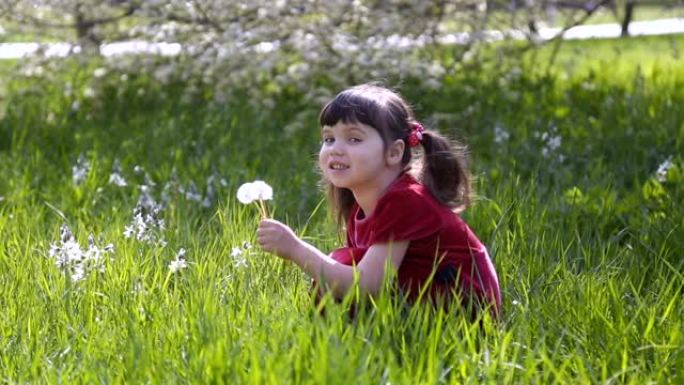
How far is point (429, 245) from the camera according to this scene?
3402 millimetres

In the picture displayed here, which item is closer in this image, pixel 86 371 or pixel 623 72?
pixel 86 371

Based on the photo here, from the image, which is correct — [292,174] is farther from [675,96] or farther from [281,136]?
[675,96]

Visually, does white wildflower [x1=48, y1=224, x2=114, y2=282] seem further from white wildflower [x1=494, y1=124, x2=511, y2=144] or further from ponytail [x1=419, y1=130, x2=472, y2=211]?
white wildflower [x1=494, y1=124, x2=511, y2=144]

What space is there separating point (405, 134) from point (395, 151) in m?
0.06

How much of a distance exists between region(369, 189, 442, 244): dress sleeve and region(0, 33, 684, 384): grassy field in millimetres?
207

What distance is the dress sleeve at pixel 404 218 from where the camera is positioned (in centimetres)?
335

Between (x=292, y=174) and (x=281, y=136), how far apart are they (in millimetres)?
1077

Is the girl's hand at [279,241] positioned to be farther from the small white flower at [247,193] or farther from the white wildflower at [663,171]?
the white wildflower at [663,171]

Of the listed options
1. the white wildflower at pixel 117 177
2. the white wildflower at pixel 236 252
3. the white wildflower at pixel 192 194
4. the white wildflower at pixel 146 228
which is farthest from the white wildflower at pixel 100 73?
the white wildflower at pixel 236 252

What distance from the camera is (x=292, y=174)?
6203mm

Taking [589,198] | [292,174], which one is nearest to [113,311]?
[589,198]

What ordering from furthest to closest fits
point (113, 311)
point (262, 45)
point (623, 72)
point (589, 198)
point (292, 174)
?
point (623, 72) < point (262, 45) < point (292, 174) < point (589, 198) < point (113, 311)

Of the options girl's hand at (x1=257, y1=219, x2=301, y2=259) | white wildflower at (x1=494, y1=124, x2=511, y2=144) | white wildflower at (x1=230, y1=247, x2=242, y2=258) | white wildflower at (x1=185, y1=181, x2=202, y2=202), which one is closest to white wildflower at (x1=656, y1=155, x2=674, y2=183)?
white wildflower at (x1=494, y1=124, x2=511, y2=144)

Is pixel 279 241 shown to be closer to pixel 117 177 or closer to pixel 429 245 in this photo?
pixel 429 245
